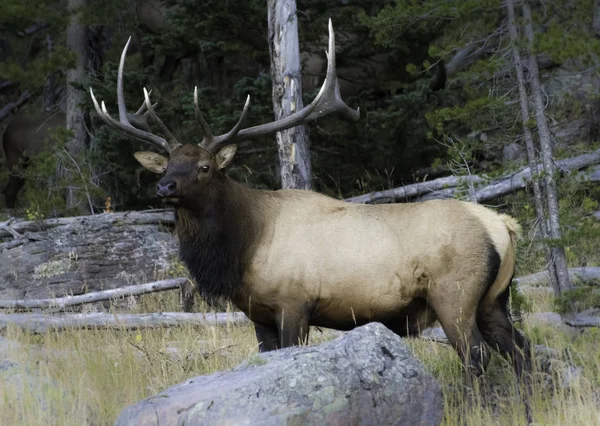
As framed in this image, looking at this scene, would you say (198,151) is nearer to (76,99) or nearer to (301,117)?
(301,117)

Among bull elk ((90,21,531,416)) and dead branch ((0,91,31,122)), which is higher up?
dead branch ((0,91,31,122))

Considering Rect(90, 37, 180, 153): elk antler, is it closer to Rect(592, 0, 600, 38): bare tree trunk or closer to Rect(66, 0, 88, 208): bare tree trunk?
Rect(66, 0, 88, 208): bare tree trunk

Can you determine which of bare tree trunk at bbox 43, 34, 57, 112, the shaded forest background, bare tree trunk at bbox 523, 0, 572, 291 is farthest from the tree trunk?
bare tree trunk at bbox 523, 0, 572, 291

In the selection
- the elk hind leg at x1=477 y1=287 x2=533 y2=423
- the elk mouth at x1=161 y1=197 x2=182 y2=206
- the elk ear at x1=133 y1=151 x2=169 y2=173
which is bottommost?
the elk hind leg at x1=477 y1=287 x2=533 y2=423

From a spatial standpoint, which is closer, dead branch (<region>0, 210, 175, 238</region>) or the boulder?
dead branch (<region>0, 210, 175, 238</region>)

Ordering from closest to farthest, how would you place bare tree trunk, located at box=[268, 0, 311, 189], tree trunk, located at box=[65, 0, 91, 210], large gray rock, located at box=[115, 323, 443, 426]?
large gray rock, located at box=[115, 323, 443, 426], bare tree trunk, located at box=[268, 0, 311, 189], tree trunk, located at box=[65, 0, 91, 210]

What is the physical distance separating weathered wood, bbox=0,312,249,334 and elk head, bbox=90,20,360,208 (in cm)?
143

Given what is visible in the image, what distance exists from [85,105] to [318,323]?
6668 millimetres

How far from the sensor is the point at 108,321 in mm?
7340

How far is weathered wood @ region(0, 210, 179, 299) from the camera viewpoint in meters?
9.79

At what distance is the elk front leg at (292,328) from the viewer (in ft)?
19.0

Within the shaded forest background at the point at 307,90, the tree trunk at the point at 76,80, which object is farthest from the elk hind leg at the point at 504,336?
the tree trunk at the point at 76,80

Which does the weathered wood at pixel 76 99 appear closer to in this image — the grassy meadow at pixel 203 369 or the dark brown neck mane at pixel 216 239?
the grassy meadow at pixel 203 369

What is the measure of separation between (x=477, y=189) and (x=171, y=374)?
4278mm
